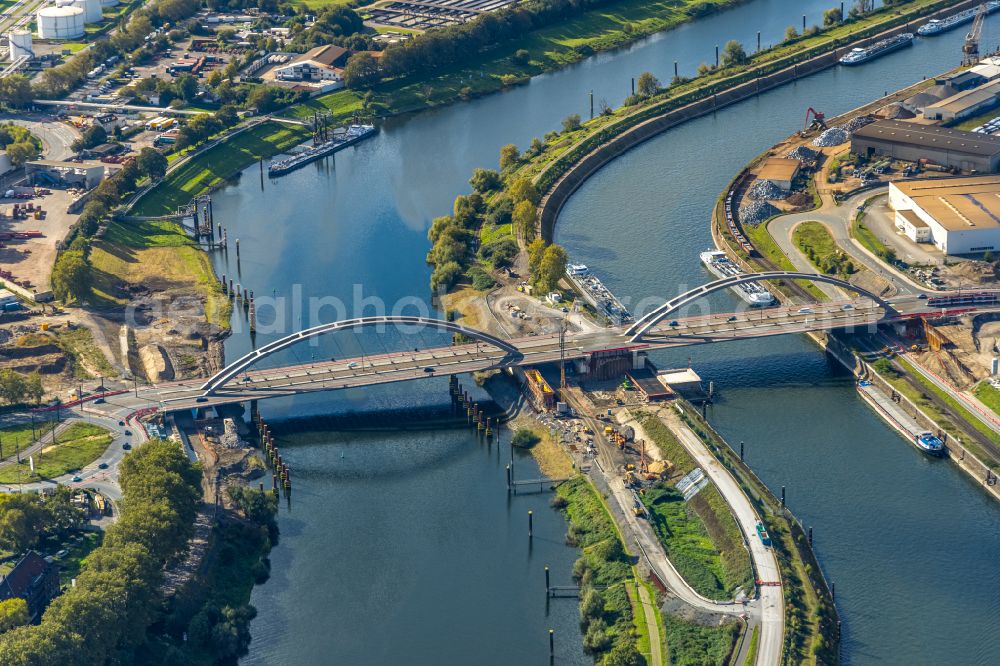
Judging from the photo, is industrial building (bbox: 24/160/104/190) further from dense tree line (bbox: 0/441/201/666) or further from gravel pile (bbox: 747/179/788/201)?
gravel pile (bbox: 747/179/788/201)

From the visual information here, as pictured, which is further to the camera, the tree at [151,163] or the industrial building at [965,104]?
the industrial building at [965,104]

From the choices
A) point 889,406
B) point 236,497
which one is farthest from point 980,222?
point 236,497

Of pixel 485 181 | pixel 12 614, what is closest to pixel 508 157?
pixel 485 181

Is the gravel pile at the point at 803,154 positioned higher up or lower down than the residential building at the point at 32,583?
higher up

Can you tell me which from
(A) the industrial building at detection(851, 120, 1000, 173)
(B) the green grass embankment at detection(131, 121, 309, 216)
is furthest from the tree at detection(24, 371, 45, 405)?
(A) the industrial building at detection(851, 120, 1000, 173)

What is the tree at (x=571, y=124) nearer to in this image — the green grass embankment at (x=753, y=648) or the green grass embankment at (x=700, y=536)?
the green grass embankment at (x=700, y=536)

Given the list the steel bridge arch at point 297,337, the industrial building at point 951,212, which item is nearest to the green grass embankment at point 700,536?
the steel bridge arch at point 297,337

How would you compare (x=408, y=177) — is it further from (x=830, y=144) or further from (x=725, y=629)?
(x=725, y=629)
